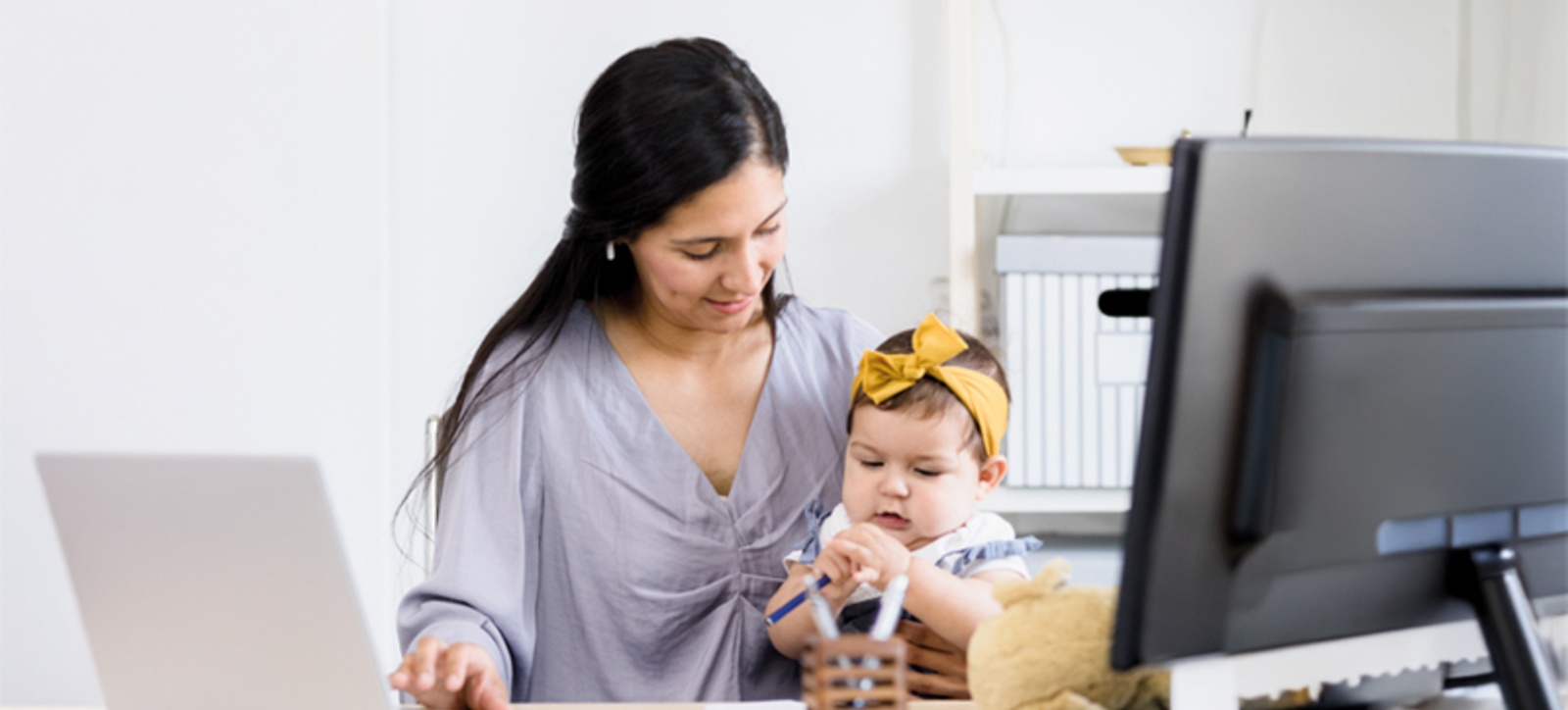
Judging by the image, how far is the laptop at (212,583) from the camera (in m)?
0.89

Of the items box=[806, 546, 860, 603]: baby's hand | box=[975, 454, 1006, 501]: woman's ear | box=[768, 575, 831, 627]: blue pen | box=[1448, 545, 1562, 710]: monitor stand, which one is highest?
box=[1448, 545, 1562, 710]: monitor stand

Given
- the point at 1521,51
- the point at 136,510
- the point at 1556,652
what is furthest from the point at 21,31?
the point at 1521,51

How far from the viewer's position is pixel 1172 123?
2.41 metres

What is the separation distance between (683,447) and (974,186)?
82cm

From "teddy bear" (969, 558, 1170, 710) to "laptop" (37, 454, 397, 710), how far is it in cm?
43

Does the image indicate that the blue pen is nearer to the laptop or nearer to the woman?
the woman

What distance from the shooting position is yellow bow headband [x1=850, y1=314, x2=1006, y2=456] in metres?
1.38

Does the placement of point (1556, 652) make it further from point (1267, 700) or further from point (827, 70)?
point (827, 70)

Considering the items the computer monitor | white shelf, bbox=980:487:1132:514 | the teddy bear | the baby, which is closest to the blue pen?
the baby

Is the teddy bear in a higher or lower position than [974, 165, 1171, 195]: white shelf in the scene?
lower

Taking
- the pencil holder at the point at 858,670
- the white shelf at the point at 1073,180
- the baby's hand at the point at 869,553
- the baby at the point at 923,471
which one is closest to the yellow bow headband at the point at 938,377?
the baby at the point at 923,471

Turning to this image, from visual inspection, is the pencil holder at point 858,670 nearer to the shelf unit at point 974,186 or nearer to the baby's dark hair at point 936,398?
the baby's dark hair at point 936,398

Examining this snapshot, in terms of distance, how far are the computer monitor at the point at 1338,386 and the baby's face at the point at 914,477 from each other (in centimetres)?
66

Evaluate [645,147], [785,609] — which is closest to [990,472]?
[785,609]
